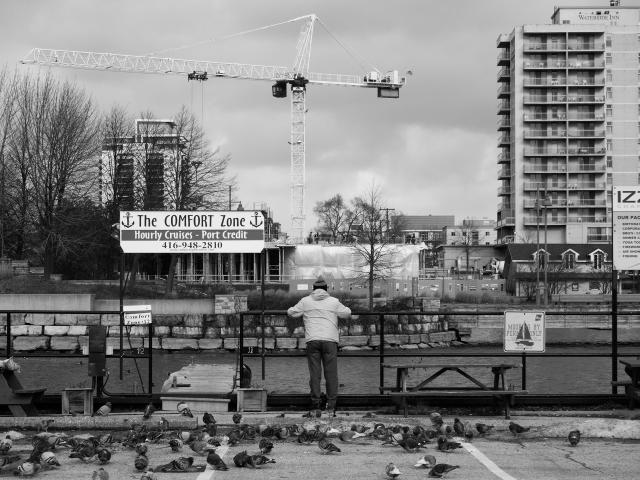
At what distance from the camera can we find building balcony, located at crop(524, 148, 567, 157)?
341 feet

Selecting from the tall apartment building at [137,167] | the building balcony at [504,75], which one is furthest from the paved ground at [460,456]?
the building balcony at [504,75]

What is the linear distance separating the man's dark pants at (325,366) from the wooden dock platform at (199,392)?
1.22 meters

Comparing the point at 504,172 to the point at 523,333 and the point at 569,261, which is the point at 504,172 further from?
the point at 523,333

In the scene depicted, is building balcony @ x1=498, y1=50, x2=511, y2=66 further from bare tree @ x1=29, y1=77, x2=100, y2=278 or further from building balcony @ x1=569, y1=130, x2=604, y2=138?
bare tree @ x1=29, y1=77, x2=100, y2=278

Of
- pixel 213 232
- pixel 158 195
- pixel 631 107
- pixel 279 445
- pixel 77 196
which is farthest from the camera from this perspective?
pixel 631 107

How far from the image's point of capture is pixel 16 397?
11.4 meters

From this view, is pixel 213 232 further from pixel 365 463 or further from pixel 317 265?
pixel 317 265

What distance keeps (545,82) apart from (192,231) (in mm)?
96260

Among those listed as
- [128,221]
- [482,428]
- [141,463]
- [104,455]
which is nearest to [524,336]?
[482,428]

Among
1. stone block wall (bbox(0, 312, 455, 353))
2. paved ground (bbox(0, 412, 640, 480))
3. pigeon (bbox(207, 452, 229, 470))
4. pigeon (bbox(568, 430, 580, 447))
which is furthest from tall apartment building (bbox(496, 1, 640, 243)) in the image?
pigeon (bbox(207, 452, 229, 470))

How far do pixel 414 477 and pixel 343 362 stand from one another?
96.0 feet

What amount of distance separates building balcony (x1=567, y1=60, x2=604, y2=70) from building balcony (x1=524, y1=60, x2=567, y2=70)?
0.99 m

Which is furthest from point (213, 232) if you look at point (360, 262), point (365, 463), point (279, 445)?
point (360, 262)

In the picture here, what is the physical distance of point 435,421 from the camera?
414 inches
